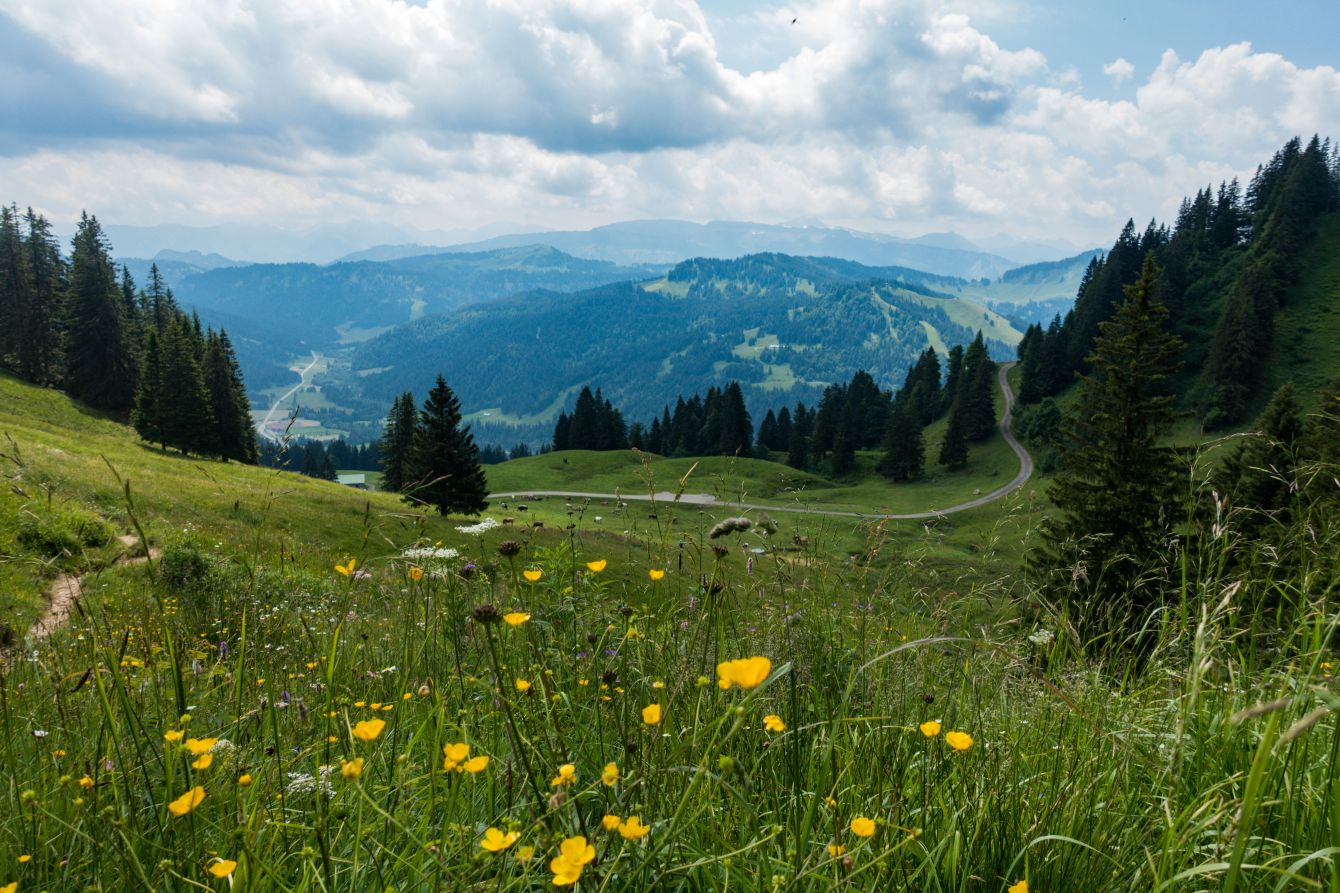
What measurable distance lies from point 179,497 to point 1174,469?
3244cm

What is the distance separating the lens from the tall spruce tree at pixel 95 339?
213 ft

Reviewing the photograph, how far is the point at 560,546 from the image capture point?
16.3ft

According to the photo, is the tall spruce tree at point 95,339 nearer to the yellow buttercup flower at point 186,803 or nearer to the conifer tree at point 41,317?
the conifer tree at point 41,317

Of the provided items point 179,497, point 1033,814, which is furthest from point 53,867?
point 179,497

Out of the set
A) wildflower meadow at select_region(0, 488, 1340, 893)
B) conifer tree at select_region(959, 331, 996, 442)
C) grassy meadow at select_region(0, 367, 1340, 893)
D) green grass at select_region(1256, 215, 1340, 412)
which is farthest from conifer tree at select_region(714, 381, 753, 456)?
wildflower meadow at select_region(0, 488, 1340, 893)

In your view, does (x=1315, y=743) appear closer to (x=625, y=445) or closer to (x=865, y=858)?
(x=865, y=858)

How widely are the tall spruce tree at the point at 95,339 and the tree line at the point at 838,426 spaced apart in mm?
51672

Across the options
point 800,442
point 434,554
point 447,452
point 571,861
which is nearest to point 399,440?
point 447,452

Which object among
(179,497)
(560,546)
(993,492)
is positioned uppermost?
(560,546)

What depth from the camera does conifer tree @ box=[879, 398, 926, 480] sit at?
8438cm

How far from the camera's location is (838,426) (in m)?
93.8

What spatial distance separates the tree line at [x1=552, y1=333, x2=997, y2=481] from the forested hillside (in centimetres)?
1054

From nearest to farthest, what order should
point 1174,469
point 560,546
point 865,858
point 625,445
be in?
point 865,858
point 560,546
point 1174,469
point 625,445

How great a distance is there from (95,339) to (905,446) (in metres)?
87.6
